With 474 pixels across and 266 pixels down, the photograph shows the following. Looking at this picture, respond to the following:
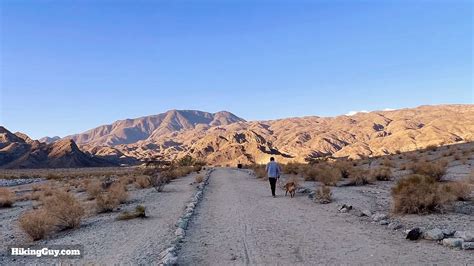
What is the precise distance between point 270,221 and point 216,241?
3477 mm

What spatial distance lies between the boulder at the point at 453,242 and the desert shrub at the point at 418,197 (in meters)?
3.97

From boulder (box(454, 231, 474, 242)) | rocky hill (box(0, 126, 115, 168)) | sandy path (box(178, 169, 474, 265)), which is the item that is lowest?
sandy path (box(178, 169, 474, 265))

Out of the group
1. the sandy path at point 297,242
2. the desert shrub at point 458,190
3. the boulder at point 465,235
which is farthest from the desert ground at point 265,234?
the boulder at point 465,235

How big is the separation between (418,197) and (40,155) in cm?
16294

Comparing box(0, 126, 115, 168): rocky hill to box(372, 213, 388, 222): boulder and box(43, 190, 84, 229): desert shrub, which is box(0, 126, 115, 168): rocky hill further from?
box(372, 213, 388, 222): boulder

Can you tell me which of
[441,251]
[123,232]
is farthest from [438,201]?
[123,232]

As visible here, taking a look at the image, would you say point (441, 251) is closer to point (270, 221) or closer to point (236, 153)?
point (270, 221)

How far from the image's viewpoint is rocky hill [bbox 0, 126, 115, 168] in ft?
497

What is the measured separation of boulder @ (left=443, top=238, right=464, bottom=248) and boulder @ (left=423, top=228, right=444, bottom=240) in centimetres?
41

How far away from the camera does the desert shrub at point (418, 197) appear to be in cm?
1431

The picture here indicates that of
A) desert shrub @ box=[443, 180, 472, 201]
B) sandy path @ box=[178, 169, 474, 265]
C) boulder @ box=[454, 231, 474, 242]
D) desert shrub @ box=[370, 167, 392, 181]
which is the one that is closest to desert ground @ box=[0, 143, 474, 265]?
sandy path @ box=[178, 169, 474, 265]

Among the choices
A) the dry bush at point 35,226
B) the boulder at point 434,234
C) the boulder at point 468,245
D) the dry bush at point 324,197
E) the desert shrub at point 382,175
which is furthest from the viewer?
the desert shrub at point 382,175

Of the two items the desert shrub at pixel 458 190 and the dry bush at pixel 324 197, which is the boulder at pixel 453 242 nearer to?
the desert shrub at pixel 458 190

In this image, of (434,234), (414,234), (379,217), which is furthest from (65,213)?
(434,234)
